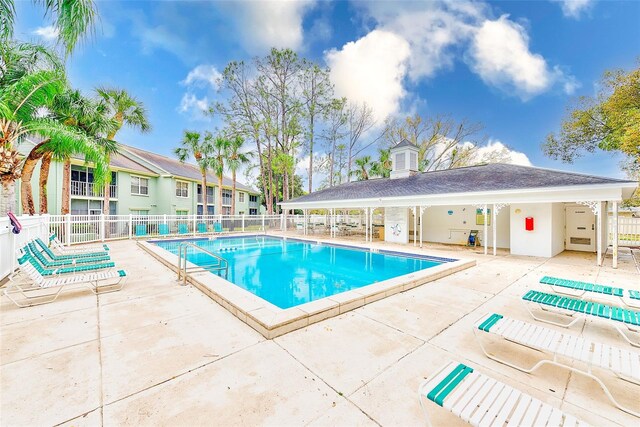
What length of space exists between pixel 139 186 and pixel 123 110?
392 inches

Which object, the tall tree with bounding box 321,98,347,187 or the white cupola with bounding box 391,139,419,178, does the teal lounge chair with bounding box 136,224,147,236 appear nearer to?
the white cupola with bounding box 391,139,419,178

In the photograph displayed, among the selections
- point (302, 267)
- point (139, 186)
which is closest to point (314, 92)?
point (139, 186)

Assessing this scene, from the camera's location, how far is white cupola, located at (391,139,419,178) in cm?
1825

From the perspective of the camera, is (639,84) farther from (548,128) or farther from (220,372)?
(220,372)

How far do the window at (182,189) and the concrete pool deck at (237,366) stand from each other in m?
22.4

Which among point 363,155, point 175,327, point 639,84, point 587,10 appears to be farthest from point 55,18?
point 363,155

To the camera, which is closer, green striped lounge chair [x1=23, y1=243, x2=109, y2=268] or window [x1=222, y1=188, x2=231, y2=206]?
green striped lounge chair [x1=23, y1=243, x2=109, y2=268]

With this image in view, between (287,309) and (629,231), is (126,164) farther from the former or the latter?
(629,231)

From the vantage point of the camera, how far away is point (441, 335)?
3.70m

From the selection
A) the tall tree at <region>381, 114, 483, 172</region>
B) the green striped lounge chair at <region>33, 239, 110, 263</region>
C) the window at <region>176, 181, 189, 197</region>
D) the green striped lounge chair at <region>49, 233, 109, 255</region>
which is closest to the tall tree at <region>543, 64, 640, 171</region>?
the tall tree at <region>381, 114, 483, 172</region>

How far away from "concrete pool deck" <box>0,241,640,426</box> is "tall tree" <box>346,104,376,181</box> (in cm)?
2977

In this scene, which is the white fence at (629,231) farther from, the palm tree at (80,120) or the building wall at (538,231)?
the palm tree at (80,120)

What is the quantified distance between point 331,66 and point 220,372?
103 feet

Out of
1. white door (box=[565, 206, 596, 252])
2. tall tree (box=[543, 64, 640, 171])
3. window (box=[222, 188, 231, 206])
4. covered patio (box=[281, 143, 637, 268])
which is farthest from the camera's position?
window (box=[222, 188, 231, 206])
